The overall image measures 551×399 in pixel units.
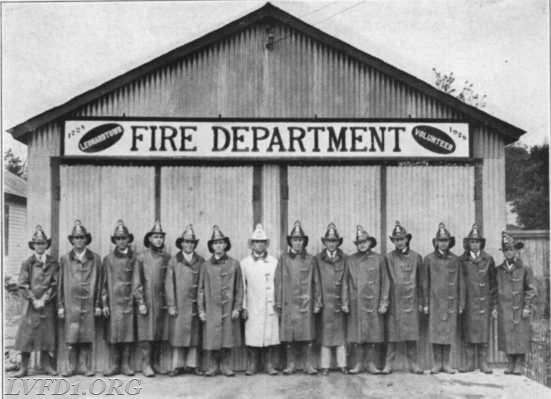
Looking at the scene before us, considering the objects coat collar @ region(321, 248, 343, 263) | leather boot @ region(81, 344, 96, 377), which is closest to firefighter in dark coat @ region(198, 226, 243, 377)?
coat collar @ region(321, 248, 343, 263)

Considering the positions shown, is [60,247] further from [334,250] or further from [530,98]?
[530,98]

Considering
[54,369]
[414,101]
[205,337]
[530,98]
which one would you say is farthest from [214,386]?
[530,98]

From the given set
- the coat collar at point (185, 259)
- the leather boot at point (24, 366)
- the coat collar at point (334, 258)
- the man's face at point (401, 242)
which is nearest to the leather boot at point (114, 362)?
the leather boot at point (24, 366)

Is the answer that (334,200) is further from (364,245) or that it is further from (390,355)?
(390,355)

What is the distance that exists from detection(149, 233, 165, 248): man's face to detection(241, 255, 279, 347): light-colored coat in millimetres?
1334

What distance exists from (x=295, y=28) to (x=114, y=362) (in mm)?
6176

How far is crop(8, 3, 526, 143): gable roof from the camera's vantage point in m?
8.55

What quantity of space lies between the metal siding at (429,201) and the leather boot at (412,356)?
1.49 metres

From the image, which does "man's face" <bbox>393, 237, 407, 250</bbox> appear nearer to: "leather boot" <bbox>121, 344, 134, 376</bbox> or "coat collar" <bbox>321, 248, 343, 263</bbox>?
"coat collar" <bbox>321, 248, 343, 263</bbox>

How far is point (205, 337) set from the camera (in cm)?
796

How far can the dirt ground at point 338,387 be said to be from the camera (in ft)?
23.9

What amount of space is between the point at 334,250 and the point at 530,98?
399cm

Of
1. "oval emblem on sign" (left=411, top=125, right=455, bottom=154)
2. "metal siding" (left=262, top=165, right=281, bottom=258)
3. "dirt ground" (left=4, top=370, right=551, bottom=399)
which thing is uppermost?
"oval emblem on sign" (left=411, top=125, right=455, bottom=154)

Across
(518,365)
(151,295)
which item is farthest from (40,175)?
(518,365)
